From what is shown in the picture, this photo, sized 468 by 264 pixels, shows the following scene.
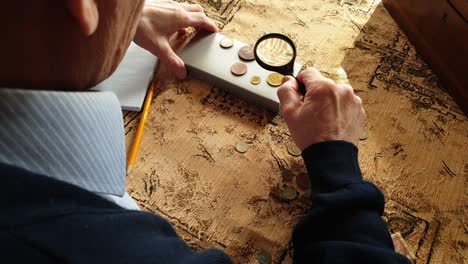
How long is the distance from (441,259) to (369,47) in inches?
25.5

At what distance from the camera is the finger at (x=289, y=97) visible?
98 centimetres

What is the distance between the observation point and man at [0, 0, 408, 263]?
1.49 ft

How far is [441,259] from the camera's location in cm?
86

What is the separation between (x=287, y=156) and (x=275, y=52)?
0.31 m

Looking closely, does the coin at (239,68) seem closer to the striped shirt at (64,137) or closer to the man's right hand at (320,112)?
the man's right hand at (320,112)

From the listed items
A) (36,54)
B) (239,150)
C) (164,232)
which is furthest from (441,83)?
(36,54)

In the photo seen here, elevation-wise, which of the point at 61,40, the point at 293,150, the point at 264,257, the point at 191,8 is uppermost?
the point at 61,40

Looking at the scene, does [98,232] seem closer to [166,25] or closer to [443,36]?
[166,25]

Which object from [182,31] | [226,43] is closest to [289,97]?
[226,43]

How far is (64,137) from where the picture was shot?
1.93 ft

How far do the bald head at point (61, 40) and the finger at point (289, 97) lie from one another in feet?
1.53

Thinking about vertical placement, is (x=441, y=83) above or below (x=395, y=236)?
above

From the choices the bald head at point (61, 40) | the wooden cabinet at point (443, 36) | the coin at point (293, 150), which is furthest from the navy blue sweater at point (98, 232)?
the wooden cabinet at point (443, 36)

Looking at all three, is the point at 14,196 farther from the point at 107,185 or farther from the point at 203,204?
the point at 203,204
